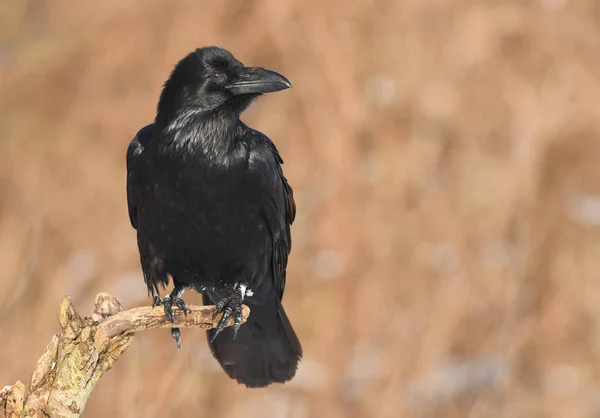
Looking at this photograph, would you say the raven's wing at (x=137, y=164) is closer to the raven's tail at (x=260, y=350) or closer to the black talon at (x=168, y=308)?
the black talon at (x=168, y=308)

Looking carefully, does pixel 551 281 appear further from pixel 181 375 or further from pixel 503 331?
pixel 181 375

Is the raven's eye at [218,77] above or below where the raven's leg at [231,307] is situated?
above

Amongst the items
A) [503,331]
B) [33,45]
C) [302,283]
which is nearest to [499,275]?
[503,331]

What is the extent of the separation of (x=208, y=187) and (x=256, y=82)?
1.68 ft

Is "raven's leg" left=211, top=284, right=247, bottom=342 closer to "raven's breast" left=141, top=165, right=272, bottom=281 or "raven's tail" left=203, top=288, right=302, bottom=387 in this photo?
"raven's breast" left=141, top=165, right=272, bottom=281

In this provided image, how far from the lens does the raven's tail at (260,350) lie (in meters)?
4.79

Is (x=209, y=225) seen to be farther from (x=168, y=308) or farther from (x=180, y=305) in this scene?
(x=168, y=308)

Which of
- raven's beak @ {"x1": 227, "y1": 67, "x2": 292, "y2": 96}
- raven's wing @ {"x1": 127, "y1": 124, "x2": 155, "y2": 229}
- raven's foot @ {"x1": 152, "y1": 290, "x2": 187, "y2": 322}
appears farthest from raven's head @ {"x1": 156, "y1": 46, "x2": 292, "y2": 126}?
raven's foot @ {"x1": 152, "y1": 290, "x2": 187, "y2": 322}

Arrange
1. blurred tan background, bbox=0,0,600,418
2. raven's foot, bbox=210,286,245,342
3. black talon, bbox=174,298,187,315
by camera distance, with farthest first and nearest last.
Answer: blurred tan background, bbox=0,0,600,418 < raven's foot, bbox=210,286,245,342 < black talon, bbox=174,298,187,315

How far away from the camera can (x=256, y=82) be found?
399cm

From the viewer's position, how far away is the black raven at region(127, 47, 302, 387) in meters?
4.00

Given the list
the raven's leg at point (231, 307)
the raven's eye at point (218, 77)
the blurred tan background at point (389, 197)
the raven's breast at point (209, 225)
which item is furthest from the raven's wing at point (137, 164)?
the blurred tan background at point (389, 197)

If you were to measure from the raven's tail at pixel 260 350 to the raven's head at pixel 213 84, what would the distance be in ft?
3.81

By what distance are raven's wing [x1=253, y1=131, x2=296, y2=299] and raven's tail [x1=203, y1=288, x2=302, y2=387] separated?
248 mm
